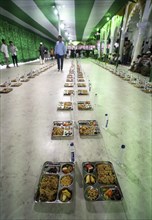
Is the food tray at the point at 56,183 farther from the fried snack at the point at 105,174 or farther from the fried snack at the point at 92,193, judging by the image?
the fried snack at the point at 105,174

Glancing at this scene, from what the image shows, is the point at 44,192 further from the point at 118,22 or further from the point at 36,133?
the point at 118,22

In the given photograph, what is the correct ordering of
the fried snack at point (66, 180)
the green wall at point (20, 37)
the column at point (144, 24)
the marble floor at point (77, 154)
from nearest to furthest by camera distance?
the marble floor at point (77, 154)
the fried snack at point (66, 180)
the column at point (144, 24)
the green wall at point (20, 37)

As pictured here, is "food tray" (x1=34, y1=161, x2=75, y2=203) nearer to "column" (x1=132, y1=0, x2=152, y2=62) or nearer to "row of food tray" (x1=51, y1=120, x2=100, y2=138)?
"row of food tray" (x1=51, y1=120, x2=100, y2=138)

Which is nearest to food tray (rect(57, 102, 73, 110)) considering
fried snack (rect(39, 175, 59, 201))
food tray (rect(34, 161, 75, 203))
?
food tray (rect(34, 161, 75, 203))

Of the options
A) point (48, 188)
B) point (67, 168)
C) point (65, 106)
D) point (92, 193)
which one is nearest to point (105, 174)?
point (92, 193)

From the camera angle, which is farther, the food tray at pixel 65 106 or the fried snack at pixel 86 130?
the food tray at pixel 65 106

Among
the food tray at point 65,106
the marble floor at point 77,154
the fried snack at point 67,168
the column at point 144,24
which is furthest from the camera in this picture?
the column at point 144,24

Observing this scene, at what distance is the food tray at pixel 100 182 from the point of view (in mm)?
1191

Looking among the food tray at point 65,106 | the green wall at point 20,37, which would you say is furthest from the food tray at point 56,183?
the green wall at point 20,37

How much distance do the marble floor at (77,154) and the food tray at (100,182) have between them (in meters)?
0.04

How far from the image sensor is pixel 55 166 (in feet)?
4.85

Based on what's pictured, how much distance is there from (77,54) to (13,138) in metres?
31.5

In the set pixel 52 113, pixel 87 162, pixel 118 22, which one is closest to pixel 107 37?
pixel 118 22

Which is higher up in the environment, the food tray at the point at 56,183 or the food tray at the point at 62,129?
the food tray at the point at 62,129
